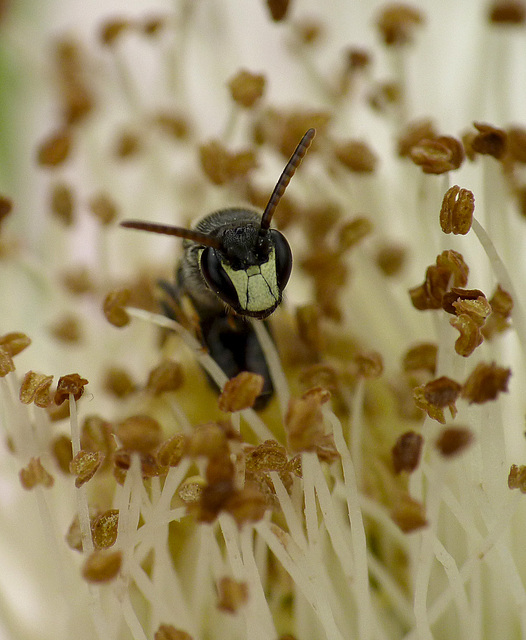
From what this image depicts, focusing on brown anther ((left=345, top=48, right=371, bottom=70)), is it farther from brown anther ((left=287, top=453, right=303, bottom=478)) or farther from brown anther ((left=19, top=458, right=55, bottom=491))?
brown anther ((left=19, top=458, right=55, bottom=491))

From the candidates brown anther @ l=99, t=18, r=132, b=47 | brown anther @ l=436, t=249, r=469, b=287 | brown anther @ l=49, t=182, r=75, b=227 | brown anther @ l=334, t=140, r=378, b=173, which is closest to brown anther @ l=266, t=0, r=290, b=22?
brown anther @ l=334, t=140, r=378, b=173

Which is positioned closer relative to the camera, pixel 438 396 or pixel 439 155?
pixel 438 396

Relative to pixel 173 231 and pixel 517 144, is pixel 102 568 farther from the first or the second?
pixel 517 144

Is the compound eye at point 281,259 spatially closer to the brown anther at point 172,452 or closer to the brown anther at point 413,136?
the brown anther at point 172,452

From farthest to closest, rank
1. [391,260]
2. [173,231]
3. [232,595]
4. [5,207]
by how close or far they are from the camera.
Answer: [391,260] < [5,207] < [173,231] < [232,595]

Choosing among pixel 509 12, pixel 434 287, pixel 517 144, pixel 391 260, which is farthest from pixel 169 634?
pixel 509 12

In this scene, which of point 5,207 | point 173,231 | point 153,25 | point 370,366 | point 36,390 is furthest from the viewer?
point 153,25

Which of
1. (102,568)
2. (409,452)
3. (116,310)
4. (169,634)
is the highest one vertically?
(116,310)

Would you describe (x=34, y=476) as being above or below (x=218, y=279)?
below
